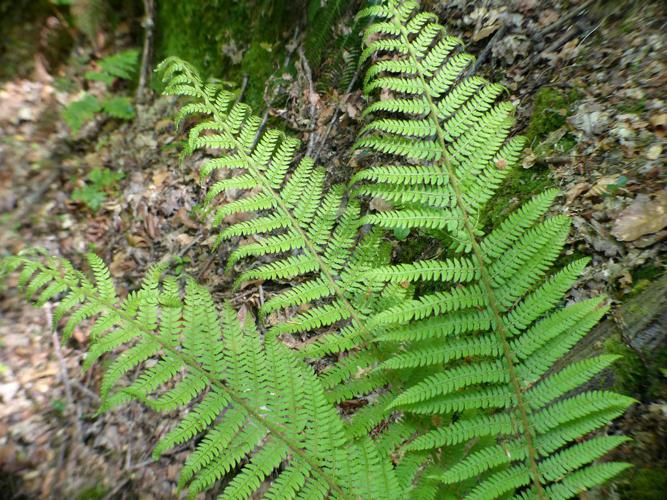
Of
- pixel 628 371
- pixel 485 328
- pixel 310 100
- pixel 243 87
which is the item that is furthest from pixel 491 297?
pixel 243 87

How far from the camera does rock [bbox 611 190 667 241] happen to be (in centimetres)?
195

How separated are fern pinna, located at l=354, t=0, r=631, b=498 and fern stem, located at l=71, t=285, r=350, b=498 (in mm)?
365

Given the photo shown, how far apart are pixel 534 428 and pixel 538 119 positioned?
166 centimetres

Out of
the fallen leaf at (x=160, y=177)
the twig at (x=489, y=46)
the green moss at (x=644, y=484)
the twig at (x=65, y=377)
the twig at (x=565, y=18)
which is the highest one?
the twig at (x=565, y=18)

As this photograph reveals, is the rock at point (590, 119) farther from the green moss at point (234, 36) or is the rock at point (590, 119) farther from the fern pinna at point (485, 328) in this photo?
the green moss at point (234, 36)

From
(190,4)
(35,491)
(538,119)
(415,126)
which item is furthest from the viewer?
(190,4)

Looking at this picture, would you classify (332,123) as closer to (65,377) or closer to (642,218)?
(642,218)

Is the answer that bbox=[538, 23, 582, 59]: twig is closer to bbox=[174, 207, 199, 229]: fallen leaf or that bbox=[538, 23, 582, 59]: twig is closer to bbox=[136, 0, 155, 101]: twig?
bbox=[174, 207, 199, 229]: fallen leaf

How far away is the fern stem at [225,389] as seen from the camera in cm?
174

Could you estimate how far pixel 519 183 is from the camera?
2426 millimetres

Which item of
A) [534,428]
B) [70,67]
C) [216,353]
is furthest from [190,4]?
[534,428]

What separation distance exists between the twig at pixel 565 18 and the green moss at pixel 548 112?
42 cm

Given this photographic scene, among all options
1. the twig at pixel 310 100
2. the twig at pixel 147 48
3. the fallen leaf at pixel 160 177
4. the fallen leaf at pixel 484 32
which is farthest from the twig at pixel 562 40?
the twig at pixel 147 48

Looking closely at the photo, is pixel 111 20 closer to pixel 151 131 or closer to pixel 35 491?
pixel 151 131
